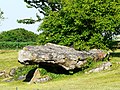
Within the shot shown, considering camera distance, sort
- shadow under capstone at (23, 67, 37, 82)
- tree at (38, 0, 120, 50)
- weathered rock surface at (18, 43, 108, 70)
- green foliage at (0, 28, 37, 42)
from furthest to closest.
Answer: green foliage at (0, 28, 37, 42) → tree at (38, 0, 120, 50) → shadow under capstone at (23, 67, 37, 82) → weathered rock surface at (18, 43, 108, 70)

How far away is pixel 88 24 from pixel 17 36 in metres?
Answer: 95.7

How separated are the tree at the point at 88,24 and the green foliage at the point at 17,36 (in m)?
88.7

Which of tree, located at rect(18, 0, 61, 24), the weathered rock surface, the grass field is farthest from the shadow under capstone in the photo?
tree, located at rect(18, 0, 61, 24)

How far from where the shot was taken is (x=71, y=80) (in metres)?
35.7

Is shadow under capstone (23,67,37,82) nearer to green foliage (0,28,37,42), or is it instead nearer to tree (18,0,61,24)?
tree (18,0,61,24)

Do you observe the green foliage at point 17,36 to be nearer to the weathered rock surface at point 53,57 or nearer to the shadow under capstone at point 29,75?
the shadow under capstone at point 29,75

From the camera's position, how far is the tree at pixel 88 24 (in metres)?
45.5

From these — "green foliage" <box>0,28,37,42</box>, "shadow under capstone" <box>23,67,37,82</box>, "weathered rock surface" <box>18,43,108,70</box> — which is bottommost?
"green foliage" <box>0,28,37,42</box>

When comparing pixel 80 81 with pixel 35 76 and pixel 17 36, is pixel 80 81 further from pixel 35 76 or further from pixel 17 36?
pixel 17 36

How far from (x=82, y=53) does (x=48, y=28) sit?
9.54 m

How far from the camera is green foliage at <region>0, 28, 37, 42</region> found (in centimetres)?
13838

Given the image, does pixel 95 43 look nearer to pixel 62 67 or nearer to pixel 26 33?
pixel 62 67

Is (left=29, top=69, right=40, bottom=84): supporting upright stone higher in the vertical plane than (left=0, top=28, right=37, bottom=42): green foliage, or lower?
higher

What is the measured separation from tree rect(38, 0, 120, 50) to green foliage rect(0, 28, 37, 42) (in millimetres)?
88664
